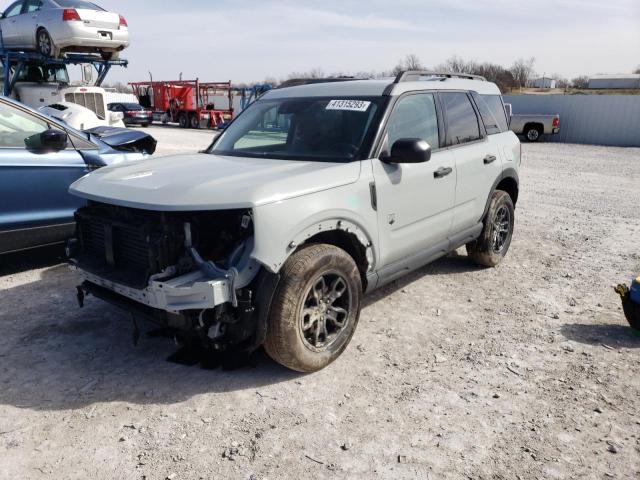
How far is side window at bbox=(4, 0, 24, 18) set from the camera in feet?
43.4

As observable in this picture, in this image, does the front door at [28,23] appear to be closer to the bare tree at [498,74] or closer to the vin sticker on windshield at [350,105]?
the vin sticker on windshield at [350,105]

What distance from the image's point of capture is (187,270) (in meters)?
3.00

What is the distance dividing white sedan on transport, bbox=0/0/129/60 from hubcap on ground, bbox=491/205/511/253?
439 inches

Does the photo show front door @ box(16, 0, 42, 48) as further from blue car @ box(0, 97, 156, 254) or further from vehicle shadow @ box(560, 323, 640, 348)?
vehicle shadow @ box(560, 323, 640, 348)

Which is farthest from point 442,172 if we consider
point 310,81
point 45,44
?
point 45,44

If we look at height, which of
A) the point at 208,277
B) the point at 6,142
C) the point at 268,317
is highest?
the point at 6,142

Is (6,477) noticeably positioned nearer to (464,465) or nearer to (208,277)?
(208,277)

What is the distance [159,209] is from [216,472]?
1411 mm

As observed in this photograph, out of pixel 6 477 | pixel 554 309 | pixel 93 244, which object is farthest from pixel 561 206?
pixel 6 477

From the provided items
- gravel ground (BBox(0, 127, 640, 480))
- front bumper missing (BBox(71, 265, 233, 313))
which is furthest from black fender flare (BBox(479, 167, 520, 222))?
front bumper missing (BBox(71, 265, 233, 313))

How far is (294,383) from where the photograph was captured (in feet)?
10.8

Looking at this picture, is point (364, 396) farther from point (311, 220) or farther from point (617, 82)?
point (617, 82)

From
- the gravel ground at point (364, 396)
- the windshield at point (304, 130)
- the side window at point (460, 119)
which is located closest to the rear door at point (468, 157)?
the side window at point (460, 119)

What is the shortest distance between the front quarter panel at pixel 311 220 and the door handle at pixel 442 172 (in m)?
0.86
